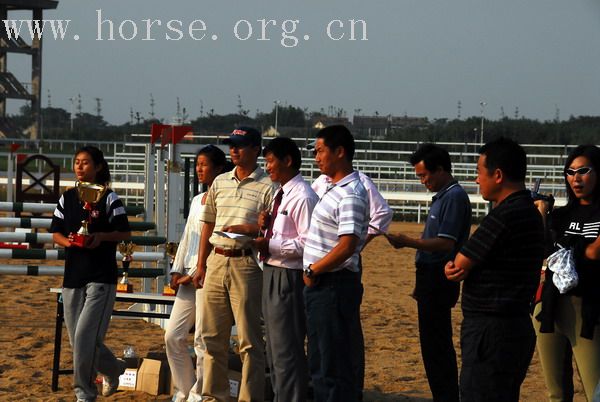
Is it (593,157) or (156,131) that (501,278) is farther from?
(156,131)

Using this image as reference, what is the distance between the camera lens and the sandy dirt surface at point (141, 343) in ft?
23.4

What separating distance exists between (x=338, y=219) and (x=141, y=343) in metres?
4.47

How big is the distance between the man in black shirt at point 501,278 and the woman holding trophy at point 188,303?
2.33 m

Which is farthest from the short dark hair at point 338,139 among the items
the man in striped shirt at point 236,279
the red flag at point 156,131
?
the red flag at point 156,131

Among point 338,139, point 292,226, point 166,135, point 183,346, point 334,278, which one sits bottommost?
point 183,346

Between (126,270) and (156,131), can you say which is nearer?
(126,270)

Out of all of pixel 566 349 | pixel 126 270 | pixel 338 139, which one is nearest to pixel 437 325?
pixel 566 349

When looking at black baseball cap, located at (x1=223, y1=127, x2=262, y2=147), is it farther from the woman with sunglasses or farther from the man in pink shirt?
the woman with sunglasses

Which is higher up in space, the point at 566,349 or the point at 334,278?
the point at 334,278

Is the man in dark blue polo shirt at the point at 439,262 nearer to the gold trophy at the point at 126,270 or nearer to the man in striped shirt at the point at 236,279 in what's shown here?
the man in striped shirt at the point at 236,279

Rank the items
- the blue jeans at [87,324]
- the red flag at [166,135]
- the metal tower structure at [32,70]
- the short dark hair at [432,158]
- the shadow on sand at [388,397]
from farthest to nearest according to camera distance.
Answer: the metal tower structure at [32,70] < the red flag at [166,135] < the shadow on sand at [388,397] < the blue jeans at [87,324] < the short dark hair at [432,158]

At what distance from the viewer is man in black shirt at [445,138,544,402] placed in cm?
420

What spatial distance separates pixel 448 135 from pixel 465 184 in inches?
852

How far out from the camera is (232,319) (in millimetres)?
6184
